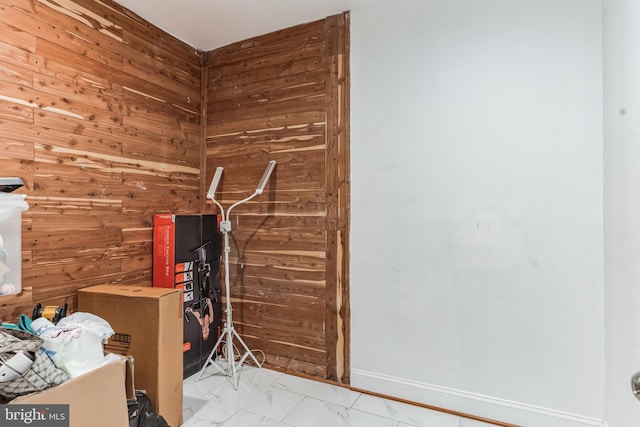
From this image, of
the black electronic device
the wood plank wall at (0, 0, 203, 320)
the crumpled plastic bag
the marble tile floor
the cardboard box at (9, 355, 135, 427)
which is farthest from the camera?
the marble tile floor

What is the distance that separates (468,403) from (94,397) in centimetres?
200

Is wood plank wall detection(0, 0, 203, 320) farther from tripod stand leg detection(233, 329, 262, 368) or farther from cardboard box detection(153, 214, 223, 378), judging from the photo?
tripod stand leg detection(233, 329, 262, 368)

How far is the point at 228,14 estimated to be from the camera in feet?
8.04

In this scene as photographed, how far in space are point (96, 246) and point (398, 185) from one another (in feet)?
6.69

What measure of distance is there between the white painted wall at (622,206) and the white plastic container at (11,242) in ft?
9.00

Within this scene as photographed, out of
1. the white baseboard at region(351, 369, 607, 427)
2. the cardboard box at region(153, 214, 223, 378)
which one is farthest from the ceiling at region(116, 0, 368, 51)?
the white baseboard at region(351, 369, 607, 427)

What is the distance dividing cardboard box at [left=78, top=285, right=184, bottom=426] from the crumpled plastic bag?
1.06 ft

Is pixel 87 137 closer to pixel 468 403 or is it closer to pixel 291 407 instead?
pixel 291 407

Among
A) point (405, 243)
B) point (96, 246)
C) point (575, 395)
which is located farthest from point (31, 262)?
point (575, 395)

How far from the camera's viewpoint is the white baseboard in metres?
1.83

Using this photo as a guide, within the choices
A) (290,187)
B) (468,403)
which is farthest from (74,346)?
(468,403)

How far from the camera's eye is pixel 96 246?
A: 2.16 metres

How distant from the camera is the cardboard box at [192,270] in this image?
2455mm

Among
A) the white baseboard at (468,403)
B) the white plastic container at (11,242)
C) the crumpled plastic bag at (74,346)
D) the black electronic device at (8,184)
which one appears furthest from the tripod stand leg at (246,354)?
the black electronic device at (8,184)
